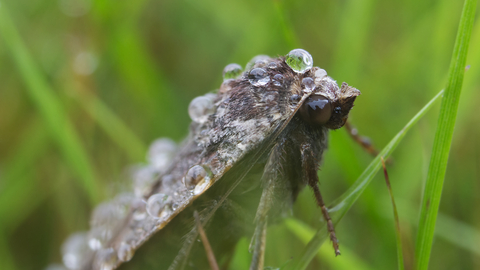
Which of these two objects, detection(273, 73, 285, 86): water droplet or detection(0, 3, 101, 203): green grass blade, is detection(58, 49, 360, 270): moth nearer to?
detection(273, 73, 285, 86): water droplet

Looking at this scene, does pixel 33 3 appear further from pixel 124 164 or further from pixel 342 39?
pixel 342 39

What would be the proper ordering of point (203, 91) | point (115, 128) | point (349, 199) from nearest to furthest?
1. point (349, 199)
2. point (115, 128)
3. point (203, 91)

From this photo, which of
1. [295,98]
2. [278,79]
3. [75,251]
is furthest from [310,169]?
[75,251]

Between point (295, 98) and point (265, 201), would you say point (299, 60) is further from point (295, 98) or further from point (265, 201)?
point (265, 201)

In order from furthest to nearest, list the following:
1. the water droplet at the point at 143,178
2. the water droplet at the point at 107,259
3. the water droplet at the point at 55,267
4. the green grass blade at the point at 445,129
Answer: the water droplet at the point at 55,267
the water droplet at the point at 143,178
the water droplet at the point at 107,259
the green grass blade at the point at 445,129

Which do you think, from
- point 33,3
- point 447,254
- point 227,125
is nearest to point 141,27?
point 33,3

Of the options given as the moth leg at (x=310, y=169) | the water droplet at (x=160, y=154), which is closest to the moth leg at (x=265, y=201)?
the moth leg at (x=310, y=169)

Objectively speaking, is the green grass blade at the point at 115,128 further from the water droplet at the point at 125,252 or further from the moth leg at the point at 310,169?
the moth leg at the point at 310,169
